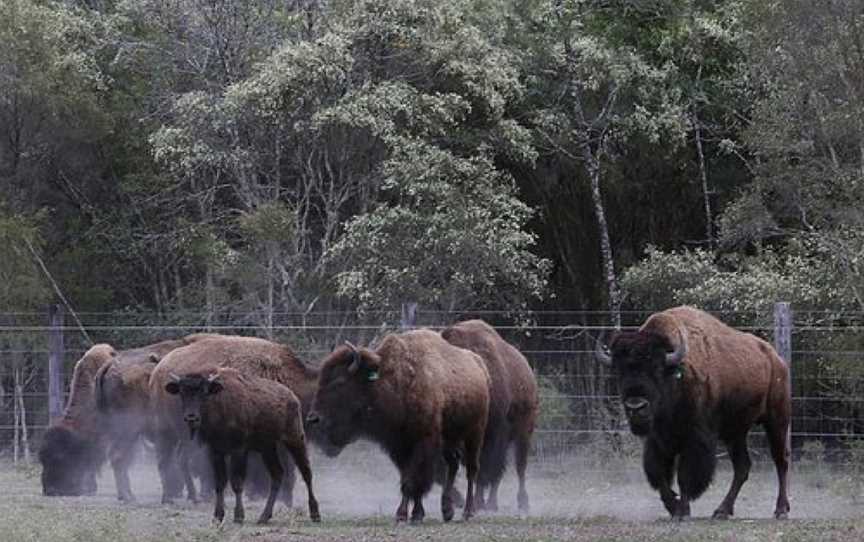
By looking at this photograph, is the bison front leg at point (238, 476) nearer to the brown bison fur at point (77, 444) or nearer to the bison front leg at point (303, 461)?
the bison front leg at point (303, 461)

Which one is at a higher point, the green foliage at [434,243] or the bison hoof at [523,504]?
the green foliage at [434,243]

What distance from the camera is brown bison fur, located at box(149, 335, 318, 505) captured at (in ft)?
50.1

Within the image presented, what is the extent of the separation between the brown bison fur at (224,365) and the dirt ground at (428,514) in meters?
0.82

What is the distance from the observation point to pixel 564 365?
21.0 metres

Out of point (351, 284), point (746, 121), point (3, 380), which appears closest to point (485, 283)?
point (351, 284)

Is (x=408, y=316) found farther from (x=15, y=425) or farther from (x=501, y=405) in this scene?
(x=15, y=425)

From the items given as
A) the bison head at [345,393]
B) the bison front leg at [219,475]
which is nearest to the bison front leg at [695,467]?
the bison head at [345,393]

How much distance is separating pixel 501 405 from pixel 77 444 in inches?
203

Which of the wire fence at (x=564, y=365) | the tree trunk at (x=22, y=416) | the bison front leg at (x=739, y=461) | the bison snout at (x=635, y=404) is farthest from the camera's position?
the tree trunk at (x=22, y=416)

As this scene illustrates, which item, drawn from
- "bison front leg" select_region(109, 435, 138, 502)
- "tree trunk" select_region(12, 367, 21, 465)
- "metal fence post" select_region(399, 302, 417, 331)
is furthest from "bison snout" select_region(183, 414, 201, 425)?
"tree trunk" select_region(12, 367, 21, 465)

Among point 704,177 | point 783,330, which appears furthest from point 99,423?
point 704,177

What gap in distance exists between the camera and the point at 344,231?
24719mm

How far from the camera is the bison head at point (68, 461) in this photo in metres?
17.7

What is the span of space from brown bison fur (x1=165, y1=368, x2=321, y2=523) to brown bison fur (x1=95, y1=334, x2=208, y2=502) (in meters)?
3.21
